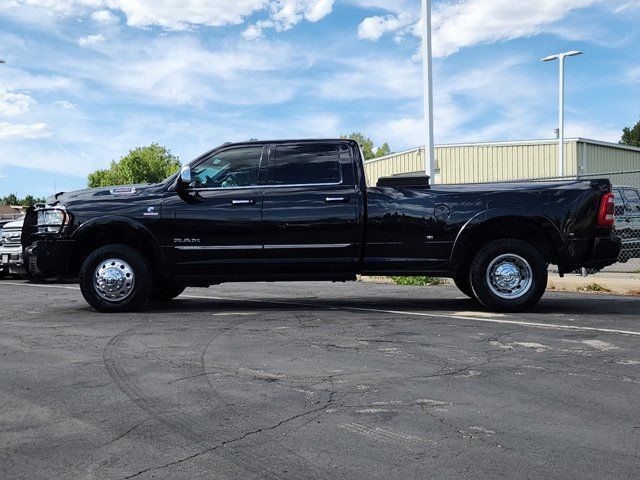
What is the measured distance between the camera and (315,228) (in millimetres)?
8508

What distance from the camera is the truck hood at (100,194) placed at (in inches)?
342

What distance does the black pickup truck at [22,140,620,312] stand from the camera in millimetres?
8430

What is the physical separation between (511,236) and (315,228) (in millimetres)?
2478

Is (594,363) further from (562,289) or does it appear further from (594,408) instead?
(562,289)

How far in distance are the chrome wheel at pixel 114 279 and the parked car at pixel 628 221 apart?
9993mm

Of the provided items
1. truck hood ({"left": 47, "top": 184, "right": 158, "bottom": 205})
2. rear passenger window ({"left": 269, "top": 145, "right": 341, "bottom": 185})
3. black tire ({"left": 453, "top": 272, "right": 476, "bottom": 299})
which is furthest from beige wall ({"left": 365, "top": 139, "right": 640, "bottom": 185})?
truck hood ({"left": 47, "top": 184, "right": 158, "bottom": 205})

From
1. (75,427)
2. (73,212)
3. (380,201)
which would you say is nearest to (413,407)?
(75,427)

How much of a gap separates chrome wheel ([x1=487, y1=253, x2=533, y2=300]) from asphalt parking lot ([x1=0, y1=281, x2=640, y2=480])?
434mm

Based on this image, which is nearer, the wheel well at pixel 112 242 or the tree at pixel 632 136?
the wheel well at pixel 112 242

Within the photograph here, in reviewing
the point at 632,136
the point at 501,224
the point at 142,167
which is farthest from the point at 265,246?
the point at 142,167

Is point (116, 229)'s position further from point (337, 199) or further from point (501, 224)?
point (501, 224)

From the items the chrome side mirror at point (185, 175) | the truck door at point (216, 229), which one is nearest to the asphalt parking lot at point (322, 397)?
the truck door at point (216, 229)

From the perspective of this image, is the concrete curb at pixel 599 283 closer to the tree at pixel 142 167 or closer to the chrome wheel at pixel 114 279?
the chrome wheel at pixel 114 279

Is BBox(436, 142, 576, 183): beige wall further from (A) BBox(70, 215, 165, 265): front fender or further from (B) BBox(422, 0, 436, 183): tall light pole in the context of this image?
(A) BBox(70, 215, 165, 265): front fender
